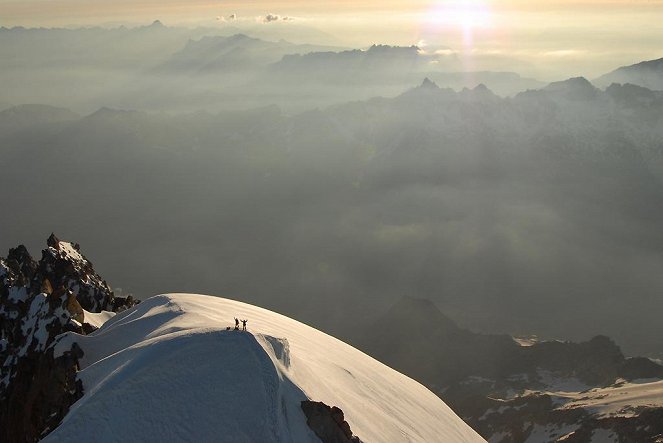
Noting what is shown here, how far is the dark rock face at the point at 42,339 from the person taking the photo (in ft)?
253

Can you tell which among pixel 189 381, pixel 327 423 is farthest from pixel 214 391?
pixel 327 423

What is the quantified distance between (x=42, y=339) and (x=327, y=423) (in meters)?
49.4

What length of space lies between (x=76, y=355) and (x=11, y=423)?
38.2ft

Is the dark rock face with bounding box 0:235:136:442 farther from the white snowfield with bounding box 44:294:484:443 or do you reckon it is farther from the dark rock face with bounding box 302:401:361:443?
the dark rock face with bounding box 302:401:361:443

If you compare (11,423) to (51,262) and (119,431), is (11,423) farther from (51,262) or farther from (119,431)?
(51,262)

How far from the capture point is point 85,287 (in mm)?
125312

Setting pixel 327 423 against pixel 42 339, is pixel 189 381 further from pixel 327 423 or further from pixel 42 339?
pixel 42 339

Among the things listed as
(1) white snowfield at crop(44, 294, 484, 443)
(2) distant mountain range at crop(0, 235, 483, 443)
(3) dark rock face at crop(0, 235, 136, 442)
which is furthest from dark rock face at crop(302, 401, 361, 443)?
(3) dark rock face at crop(0, 235, 136, 442)

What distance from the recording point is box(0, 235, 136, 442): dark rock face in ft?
253

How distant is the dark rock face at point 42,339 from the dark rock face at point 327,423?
2386cm

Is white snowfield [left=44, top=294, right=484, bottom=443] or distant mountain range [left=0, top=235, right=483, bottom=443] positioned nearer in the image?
white snowfield [left=44, top=294, right=484, bottom=443]

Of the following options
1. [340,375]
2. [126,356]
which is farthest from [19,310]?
[340,375]

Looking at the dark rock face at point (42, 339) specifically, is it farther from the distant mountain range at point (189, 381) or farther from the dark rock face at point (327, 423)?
the dark rock face at point (327, 423)

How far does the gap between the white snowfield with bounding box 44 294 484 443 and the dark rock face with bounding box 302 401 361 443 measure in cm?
69
